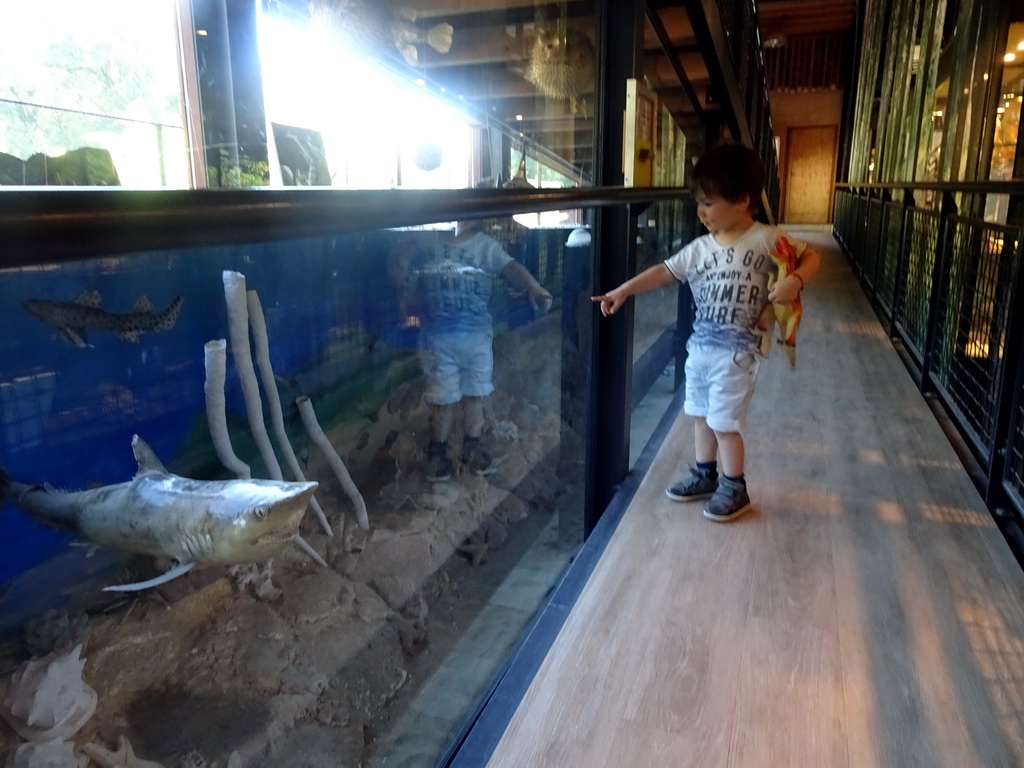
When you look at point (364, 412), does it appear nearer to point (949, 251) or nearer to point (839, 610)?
point (839, 610)

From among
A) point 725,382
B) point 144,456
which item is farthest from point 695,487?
point 144,456

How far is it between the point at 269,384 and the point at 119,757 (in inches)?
26.6

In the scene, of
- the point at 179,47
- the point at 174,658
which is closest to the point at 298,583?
the point at 174,658

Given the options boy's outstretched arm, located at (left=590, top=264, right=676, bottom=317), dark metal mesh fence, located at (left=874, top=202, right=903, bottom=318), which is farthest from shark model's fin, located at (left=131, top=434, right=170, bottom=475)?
dark metal mesh fence, located at (left=874, top=202, right=903, bottom=318)

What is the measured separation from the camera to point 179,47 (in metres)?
1.25

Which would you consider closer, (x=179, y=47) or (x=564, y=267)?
(x=179, y=47)

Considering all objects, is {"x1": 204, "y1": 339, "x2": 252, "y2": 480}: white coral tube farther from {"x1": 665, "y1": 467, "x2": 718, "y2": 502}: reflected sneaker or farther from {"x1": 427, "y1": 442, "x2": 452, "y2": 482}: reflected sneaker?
{"x1": 665, "y1": 467, "x2": 718, "y2": 502}: reflected sneaker

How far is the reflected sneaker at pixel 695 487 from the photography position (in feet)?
6.82

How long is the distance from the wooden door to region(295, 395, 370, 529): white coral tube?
15479 mm

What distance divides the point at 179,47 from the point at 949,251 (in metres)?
2.85

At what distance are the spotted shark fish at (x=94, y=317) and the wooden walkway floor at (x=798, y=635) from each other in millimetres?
819

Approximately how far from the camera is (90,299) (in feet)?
3.22

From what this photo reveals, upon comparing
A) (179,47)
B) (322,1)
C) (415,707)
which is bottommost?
(415,707)

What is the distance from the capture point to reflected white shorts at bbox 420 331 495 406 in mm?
1687
